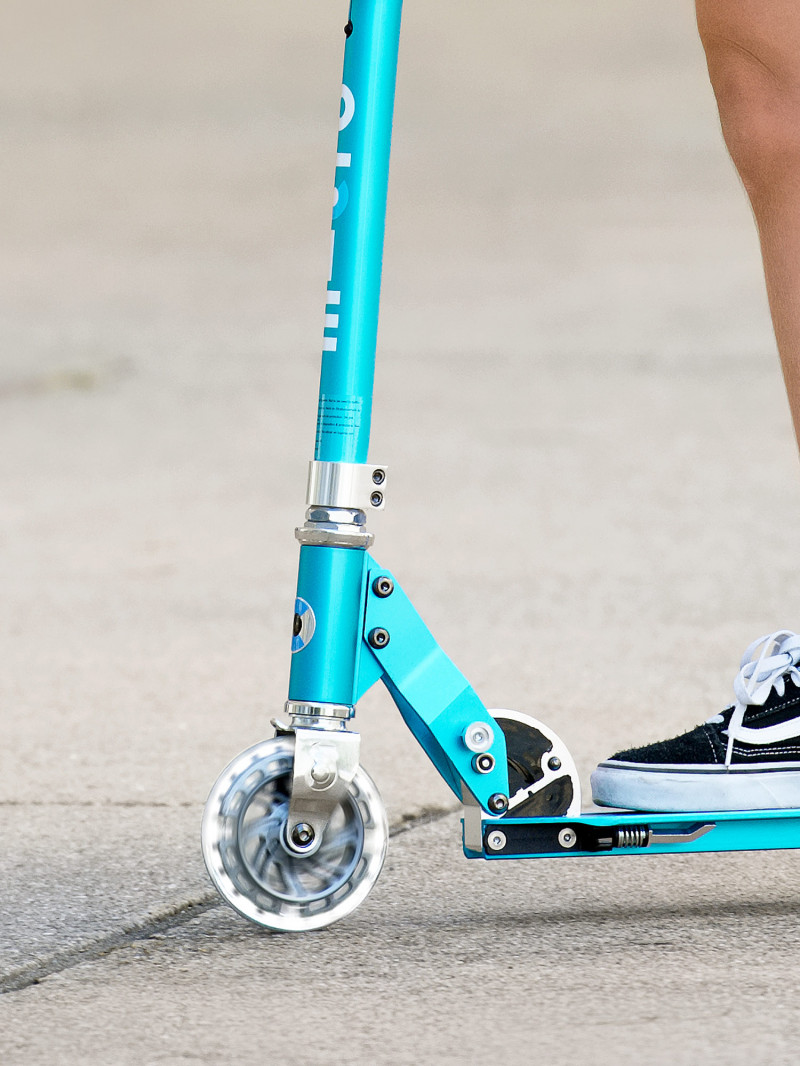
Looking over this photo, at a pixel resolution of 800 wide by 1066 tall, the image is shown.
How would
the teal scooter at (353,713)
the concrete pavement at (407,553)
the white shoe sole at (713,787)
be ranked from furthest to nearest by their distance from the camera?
1. the white shoe sole at (713,787)
2. the teal scooter at (353,713)
3. the concrete pavement at (407,553)

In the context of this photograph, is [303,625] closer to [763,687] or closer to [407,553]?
[763,687]

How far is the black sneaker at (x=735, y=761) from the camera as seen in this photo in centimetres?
221

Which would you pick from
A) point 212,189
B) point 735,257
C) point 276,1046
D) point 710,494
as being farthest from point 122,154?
point 276,1046

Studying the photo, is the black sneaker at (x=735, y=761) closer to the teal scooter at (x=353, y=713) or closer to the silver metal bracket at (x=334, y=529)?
the teal scooter at (x=353, y=713)

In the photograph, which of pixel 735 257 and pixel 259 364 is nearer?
pixel 259 364

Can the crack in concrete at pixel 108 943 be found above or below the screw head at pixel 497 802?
below

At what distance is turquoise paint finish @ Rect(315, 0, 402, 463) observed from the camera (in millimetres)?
2137

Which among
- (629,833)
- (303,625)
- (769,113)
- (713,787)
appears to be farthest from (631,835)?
(769,113)

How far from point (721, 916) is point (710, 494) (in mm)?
3391

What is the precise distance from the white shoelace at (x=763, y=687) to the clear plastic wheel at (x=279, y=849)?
49 centimetres

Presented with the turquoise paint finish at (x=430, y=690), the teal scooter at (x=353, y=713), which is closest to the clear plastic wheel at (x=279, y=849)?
the teal scooter at (x=353, y=713)

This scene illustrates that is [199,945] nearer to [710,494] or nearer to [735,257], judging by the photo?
[710,494]

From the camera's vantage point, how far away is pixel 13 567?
4.85m

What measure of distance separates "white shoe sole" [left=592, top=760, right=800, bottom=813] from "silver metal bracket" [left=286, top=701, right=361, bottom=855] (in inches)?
15.3
